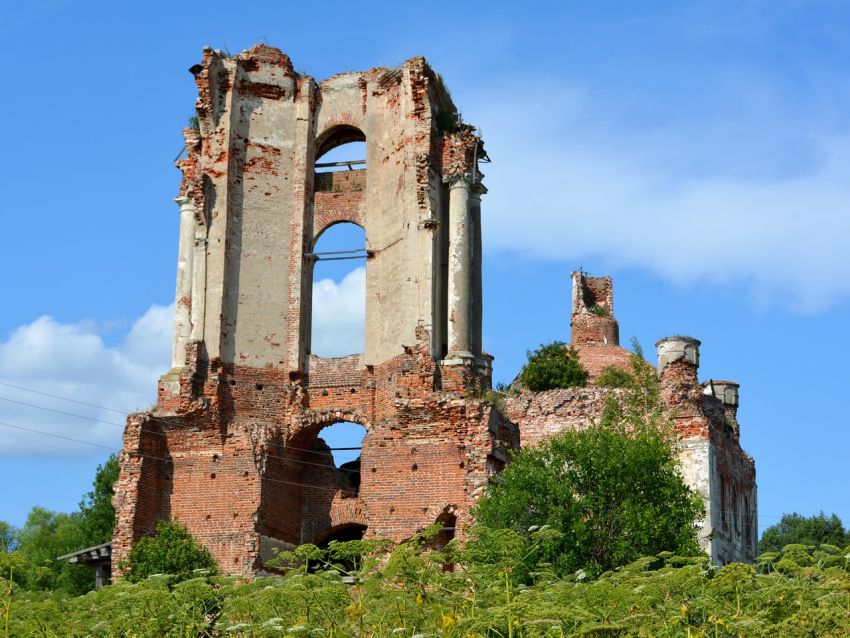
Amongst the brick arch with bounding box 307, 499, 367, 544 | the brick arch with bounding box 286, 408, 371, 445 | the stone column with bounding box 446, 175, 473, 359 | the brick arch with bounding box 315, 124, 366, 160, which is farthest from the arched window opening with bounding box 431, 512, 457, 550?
the brick arch with bounding box 315, 124, 366, 160

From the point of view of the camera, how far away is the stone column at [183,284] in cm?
2814

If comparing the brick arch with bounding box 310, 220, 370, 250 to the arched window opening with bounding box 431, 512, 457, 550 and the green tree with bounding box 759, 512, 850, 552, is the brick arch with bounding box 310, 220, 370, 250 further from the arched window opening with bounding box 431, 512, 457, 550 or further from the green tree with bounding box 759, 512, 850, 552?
the green tree with bounding box 759, 512, 850, 552

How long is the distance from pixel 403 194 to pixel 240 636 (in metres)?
15.6

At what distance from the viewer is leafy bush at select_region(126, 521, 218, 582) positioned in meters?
25.3

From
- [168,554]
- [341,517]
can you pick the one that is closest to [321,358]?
[341,517]

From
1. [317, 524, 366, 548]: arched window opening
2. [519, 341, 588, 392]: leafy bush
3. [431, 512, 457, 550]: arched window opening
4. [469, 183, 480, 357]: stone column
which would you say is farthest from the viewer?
A: [519, 341, 588, 392]: leafy bush

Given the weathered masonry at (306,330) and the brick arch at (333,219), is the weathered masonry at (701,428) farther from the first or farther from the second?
the brick arch at (333,219)

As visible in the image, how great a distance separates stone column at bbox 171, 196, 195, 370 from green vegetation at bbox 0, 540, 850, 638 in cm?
1348

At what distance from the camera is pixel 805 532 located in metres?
54.8

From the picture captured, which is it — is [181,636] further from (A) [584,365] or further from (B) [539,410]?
(A) [584,365]

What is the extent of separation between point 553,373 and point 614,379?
341cm

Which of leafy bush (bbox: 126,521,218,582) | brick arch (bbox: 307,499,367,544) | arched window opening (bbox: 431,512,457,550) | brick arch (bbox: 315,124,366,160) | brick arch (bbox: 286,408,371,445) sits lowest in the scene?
leafy bush (bbox: 126,521,218,582)

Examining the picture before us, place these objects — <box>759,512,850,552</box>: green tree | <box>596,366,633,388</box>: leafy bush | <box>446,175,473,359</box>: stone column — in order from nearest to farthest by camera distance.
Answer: <box>446,175,473,359</box>: stone column < <box>596,366,633,388</box>: leafy bush < <box>759,512,850,552</box>: green tree

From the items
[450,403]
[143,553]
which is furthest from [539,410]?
[143,553]
